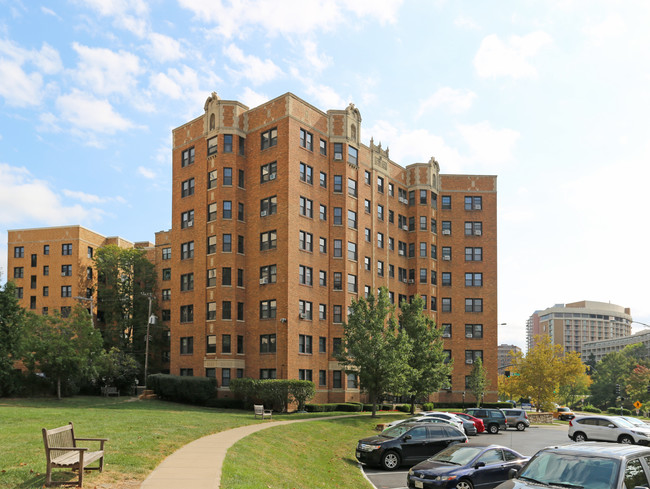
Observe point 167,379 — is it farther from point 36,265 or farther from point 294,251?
point 36,265

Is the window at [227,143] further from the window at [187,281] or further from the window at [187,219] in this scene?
the window at [187,281]

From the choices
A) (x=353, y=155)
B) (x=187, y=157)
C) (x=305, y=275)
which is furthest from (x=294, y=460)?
(x=187, y=157)

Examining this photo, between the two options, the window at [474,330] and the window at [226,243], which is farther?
the window at [474,330]

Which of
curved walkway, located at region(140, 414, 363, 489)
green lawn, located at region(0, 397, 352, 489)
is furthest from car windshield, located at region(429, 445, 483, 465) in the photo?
green lawn, located at region(0, 397, 352, 489)

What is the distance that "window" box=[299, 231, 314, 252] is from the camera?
50.0 meters

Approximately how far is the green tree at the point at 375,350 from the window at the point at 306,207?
399 inches

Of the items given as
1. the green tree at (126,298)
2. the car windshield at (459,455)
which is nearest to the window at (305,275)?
the green tree at (126,298)

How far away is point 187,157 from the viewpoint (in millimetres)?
55719

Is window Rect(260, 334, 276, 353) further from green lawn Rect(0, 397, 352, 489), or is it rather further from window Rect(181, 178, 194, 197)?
green lawn Rect(0, 397, 352, 489)

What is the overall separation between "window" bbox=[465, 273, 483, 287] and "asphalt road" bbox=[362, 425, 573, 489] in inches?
1024

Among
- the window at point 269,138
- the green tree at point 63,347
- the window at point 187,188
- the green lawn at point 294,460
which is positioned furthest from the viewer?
the window at point 187,188

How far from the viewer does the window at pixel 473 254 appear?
69438 millimetres

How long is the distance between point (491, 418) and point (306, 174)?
80.3ft

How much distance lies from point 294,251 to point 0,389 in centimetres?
2509
